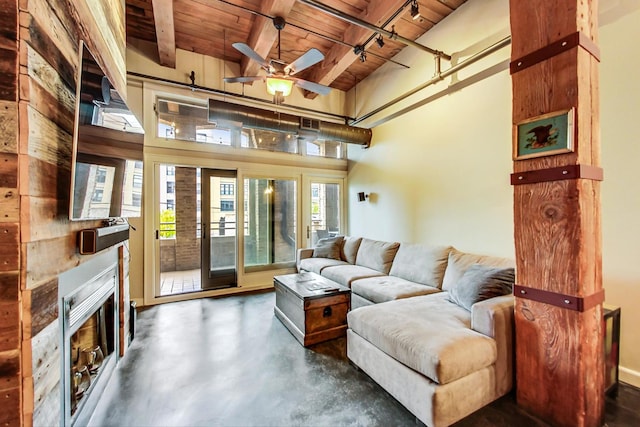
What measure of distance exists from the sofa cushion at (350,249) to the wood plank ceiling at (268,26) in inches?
105

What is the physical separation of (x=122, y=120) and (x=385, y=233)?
12.5 ft

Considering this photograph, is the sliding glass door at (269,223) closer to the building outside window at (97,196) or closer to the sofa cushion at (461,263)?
the sofa cushion at (461,263)

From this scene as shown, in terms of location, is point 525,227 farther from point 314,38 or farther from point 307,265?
point 314,38

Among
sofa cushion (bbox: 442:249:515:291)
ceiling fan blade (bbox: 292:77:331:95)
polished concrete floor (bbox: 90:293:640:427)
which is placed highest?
ceiling fan blade (bbox: 292:77:331:95)

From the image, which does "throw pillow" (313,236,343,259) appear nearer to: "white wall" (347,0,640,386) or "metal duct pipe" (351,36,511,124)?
"white wall" (347,0,640,386)

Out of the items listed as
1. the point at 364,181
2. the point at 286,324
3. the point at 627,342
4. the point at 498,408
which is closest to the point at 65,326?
the point at 286,324

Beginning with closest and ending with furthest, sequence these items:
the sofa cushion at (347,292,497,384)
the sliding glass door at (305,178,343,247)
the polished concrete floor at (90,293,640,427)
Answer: the sofa cushion at (347,292,497,384)
the polished concrete floor at (90,293,640,427)
the sliding glass door at (305,178,343,247)

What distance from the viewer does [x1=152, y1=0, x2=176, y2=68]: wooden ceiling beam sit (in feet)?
9.08

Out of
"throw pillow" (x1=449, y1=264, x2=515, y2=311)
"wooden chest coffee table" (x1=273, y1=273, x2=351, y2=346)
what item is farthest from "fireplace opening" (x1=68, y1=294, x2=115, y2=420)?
"throw pillow" (x1=449, y1=264, x2=515, y2=311)

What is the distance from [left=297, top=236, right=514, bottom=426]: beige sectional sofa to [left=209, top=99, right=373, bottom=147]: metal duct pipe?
2.67 m

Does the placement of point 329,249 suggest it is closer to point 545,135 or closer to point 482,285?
point 482,285

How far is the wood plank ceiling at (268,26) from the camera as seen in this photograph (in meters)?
3.02

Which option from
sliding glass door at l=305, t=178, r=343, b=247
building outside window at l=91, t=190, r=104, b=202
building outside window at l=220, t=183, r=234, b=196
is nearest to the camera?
building outside window at l=91, t=190, r=104, b=202

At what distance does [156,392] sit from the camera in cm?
199
